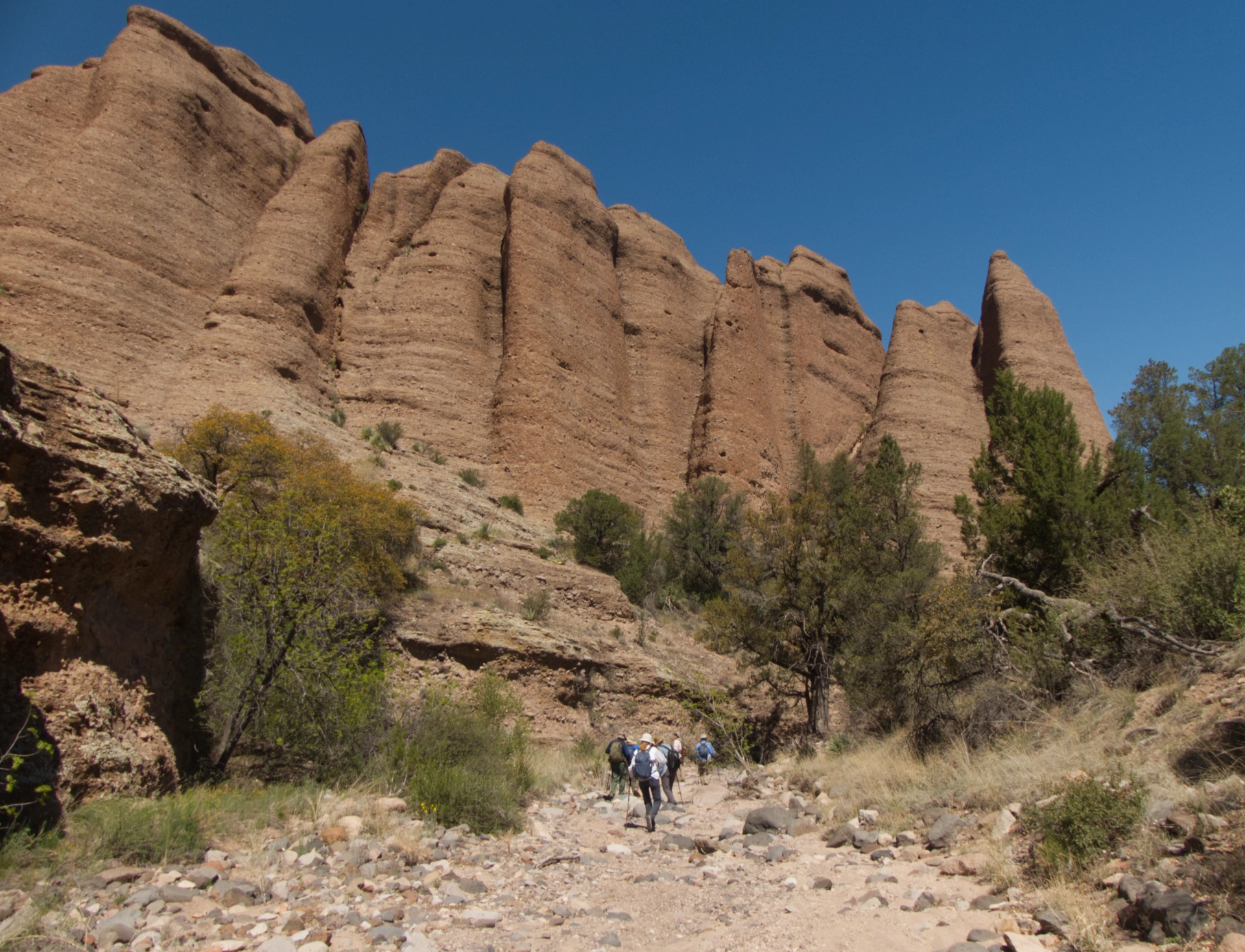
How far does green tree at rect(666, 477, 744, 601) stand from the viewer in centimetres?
2566

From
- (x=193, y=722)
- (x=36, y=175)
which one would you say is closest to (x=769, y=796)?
(x=193, y=722)

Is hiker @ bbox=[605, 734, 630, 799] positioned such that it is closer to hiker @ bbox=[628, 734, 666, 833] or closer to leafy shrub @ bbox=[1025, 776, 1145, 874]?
hiker @ bbox=[628, 734, 666, 833]

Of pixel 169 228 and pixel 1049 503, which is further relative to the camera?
pixel 169 228

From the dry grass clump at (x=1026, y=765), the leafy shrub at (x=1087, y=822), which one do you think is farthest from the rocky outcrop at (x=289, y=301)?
the leafy shrub at (x=1087, y=822)

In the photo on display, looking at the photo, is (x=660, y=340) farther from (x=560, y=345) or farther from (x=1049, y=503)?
(x=1049, y=503)

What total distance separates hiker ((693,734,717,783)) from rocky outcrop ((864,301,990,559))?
21.9 meters

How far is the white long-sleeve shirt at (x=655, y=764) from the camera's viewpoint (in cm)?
916

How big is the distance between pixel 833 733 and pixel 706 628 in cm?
339

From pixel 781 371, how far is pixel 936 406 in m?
8.29

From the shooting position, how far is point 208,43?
31594 mm

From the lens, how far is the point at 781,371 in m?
41.2

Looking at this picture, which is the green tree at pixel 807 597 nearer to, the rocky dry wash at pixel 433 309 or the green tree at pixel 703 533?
the green tree at pixel 703 533

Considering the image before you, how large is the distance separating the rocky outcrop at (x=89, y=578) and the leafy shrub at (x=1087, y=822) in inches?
247

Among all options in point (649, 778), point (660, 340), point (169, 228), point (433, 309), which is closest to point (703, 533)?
point (660, 340)
